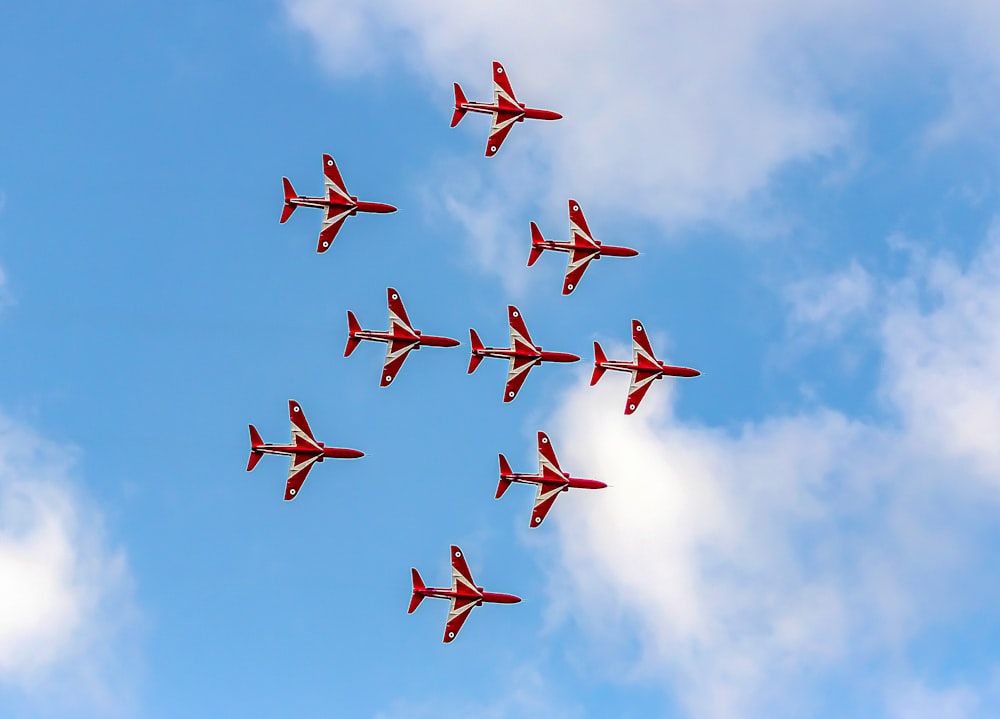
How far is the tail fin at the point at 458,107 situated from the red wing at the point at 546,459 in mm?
32207

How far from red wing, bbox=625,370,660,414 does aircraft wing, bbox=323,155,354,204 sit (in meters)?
33.4

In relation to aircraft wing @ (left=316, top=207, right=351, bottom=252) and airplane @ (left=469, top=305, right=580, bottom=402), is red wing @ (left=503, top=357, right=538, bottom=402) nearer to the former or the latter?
airplane @ (left=469, top=305, right=580, bottom=402)

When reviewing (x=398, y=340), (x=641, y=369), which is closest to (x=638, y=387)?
(x=641, y=369)

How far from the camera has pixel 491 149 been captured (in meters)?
159

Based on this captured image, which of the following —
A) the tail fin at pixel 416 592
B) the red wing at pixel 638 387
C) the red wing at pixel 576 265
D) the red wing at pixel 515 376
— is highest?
the red wing at pixel 576 265

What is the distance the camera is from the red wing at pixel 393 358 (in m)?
155

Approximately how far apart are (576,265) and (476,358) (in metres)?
14.8

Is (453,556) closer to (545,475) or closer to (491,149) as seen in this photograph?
(545,475)

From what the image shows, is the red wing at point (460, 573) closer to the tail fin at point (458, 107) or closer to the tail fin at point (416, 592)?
the tail fin at point (416, 592)

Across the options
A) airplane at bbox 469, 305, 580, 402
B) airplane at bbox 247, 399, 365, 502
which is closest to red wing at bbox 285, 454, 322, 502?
airplane at bbox 247, 399, 365, 502

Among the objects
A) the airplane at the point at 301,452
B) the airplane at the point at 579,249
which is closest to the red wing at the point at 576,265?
the airplane at the point at 579,249

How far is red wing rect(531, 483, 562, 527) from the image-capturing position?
154375 millimetres

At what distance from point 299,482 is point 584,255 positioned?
36.3m

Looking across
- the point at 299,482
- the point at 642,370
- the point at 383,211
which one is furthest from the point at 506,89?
the point at 299,482
